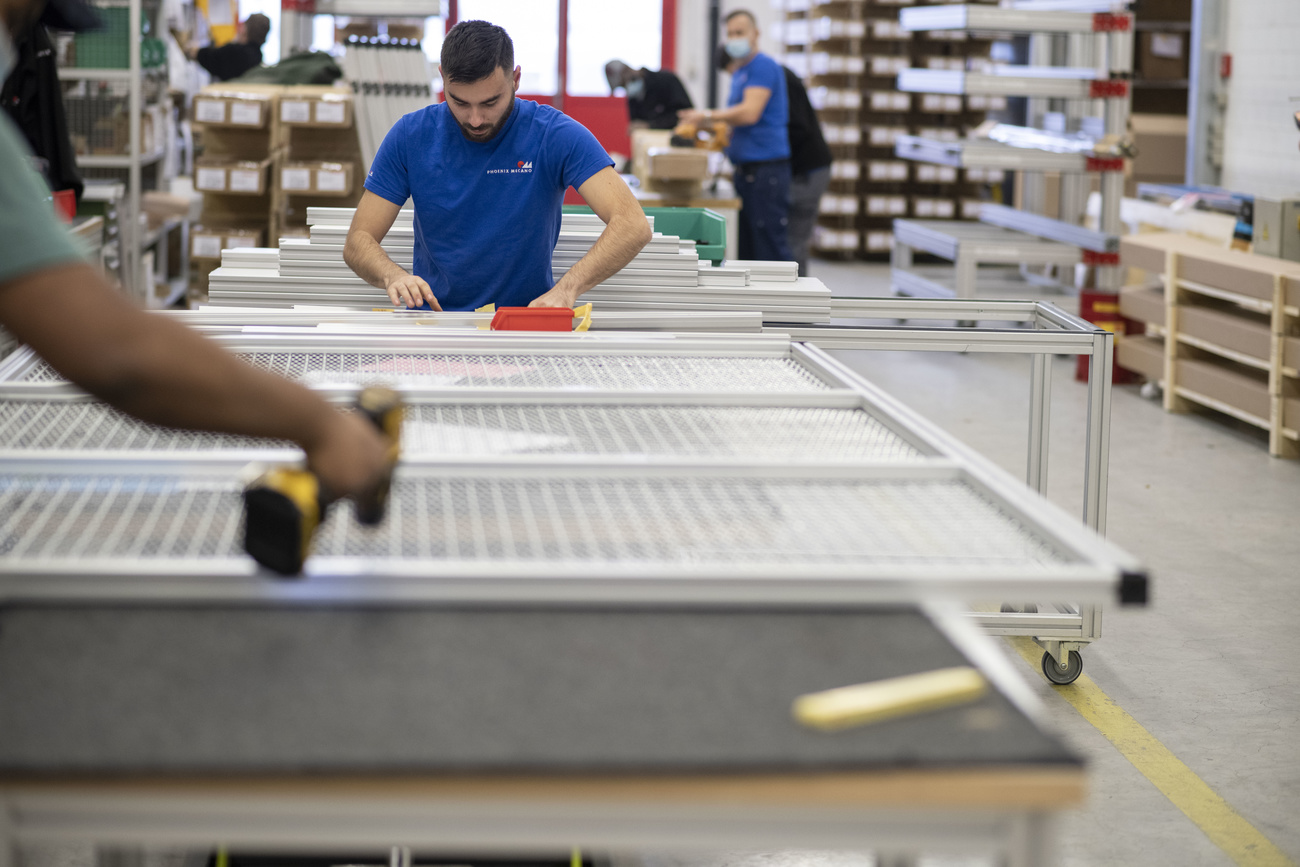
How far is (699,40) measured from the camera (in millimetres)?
15734

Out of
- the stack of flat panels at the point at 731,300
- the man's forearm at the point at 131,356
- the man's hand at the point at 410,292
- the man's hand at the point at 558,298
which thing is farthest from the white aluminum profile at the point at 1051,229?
the man's forearm at the point at 131,356

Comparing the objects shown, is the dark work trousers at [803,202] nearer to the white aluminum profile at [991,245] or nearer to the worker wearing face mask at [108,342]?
the white aluminum profile at [991,245]

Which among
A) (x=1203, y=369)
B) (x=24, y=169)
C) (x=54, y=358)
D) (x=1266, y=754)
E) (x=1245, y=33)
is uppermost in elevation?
(x=1245, y=33)

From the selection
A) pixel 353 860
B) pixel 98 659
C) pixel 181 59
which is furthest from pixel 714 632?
pixel 181 59

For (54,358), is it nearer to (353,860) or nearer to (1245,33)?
(353,860)

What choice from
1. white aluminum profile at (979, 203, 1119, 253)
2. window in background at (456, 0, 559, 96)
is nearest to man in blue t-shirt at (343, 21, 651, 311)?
white aluminum profile at (979, 203, 1119, 253)

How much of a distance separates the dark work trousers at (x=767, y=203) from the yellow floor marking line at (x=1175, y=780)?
515 centimetres

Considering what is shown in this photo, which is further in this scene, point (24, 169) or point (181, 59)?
point (181, 59)

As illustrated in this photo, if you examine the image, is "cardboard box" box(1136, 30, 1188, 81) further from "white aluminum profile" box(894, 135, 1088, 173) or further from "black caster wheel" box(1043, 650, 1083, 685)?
→ "black caster wheel" box(1043, 650, 1083, 685)

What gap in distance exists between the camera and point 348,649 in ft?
4.15

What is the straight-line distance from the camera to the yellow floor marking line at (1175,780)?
2.70 meters

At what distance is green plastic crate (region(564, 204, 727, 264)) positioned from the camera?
4035mm

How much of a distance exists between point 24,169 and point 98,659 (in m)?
0.48

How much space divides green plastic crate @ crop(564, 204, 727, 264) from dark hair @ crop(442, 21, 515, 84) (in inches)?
38.7
